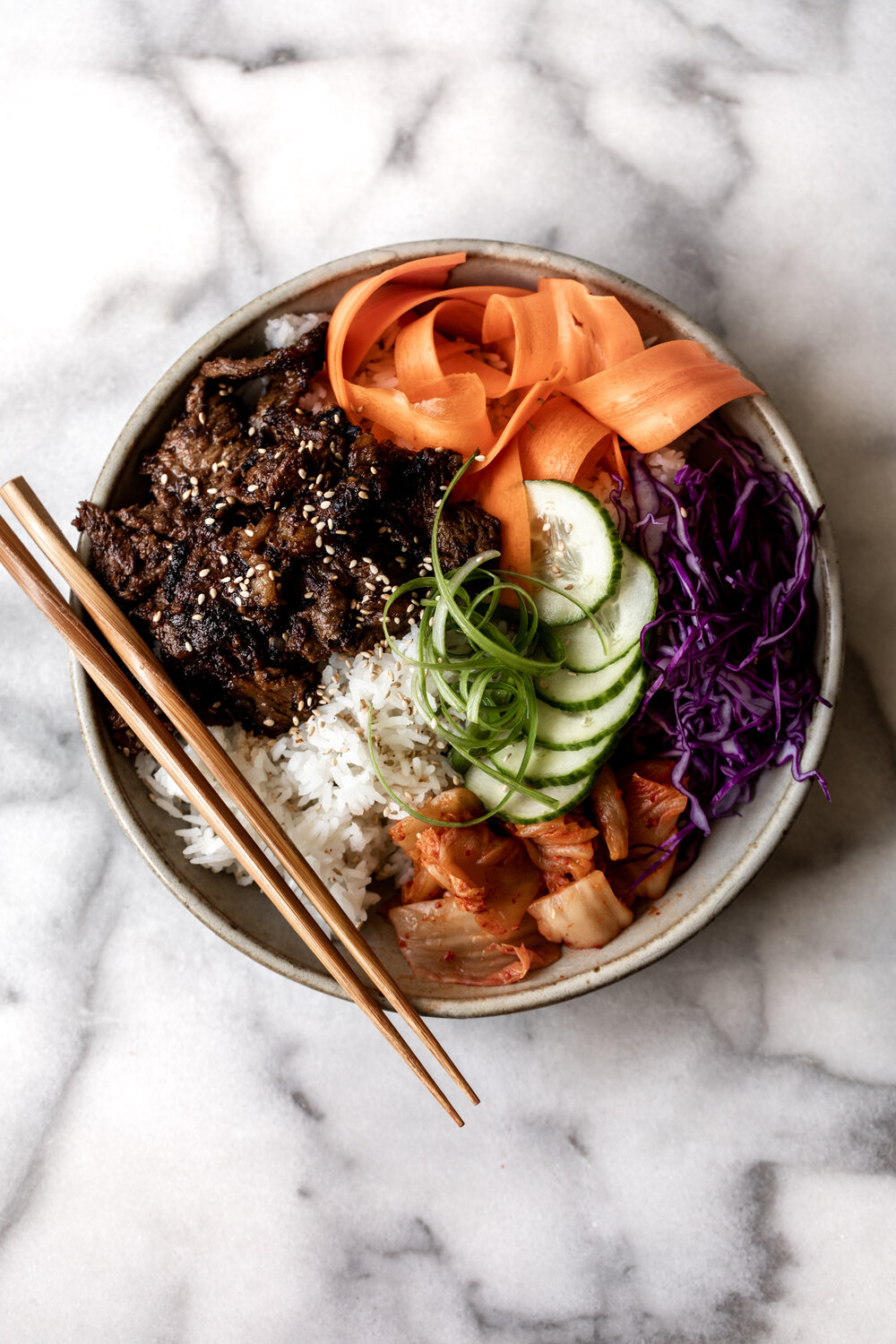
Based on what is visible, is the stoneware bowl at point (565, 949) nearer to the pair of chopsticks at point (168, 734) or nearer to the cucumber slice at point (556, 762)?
the pair of chopsticks at point (168, 734)

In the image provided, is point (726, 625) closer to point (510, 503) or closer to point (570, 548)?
point (570, 548)

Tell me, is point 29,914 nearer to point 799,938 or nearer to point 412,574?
point 412,574

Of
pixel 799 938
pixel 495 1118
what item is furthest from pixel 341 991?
pixel 799 938

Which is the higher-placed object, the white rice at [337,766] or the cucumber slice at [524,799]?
the white rice at [337,766]

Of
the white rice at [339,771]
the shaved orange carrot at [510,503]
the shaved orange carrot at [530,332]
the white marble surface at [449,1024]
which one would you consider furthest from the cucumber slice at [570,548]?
the white marble surface at [449,1024]

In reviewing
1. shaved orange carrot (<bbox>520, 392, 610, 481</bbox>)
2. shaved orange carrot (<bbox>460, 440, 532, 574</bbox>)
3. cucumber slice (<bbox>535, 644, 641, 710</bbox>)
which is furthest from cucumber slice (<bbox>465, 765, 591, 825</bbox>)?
shaved orange carrot (<bbox>520, 392, 610, 481</bbox>)

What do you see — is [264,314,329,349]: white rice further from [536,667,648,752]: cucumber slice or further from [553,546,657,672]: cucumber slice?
[536,667,648,752]: cucumber slice
